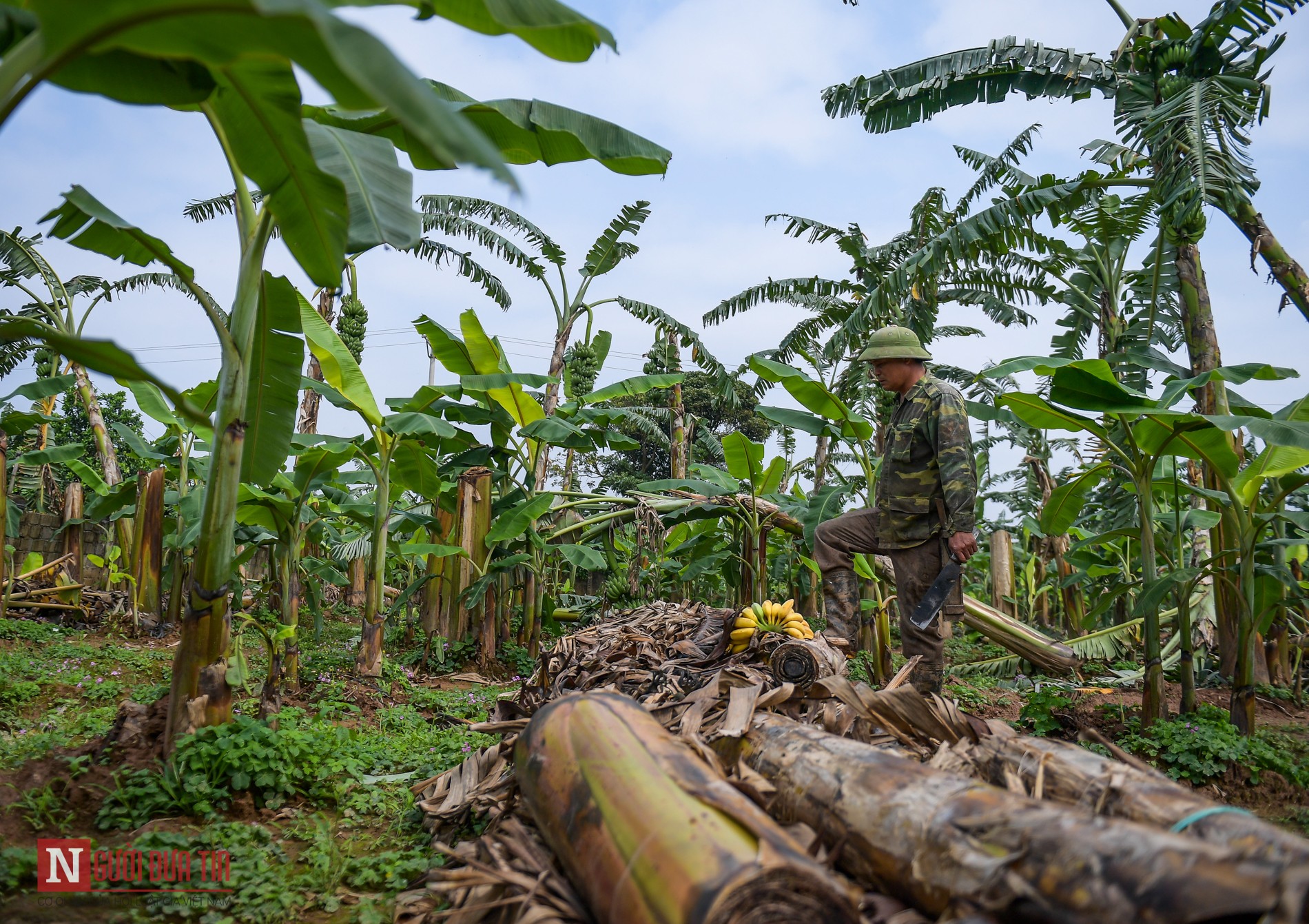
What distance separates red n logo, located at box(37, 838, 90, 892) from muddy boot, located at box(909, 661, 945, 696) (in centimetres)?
391

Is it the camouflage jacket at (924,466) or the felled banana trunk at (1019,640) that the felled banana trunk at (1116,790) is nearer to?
the camouflage jacket at (924,466)

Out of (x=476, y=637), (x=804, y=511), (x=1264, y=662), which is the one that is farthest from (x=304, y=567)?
(x=1264, y=662)

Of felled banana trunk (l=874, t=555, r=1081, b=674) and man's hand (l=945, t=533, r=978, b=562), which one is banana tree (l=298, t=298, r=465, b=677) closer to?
man's hand (l=945, t=533, r=978, b=562)

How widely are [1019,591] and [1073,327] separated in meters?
4.76

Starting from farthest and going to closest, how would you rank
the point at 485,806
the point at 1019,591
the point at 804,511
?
the point at 1019,591, the point at 804,511, the point at 485,806

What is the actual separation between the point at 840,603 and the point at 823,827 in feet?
10.5

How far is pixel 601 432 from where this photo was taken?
313 inches

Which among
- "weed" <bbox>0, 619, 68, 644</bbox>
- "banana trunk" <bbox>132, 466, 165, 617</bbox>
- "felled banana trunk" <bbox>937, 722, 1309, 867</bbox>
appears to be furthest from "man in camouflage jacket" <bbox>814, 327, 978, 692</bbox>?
"weed" <bbox>0, 619, 68, 644</bbox>

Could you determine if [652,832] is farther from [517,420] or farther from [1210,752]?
[517,420]

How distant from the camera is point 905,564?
4938mm

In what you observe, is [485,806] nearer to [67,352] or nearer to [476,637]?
[67,352]

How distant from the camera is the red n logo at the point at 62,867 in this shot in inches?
95.2

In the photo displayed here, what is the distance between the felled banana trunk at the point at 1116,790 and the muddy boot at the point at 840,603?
241cm
